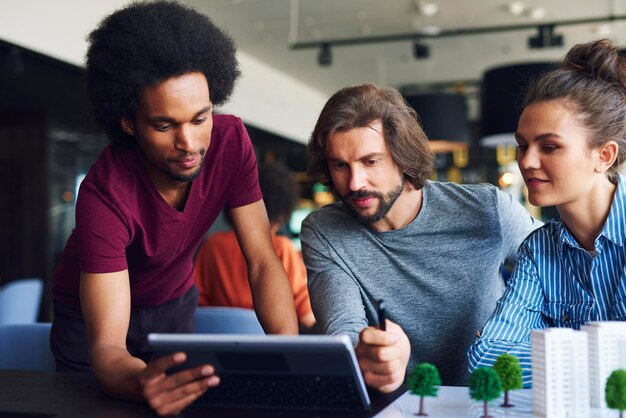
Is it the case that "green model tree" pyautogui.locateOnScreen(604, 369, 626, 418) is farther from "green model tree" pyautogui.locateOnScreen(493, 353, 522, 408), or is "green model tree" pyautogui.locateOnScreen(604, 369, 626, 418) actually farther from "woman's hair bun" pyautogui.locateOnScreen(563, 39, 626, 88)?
"woman's hair bun" pyautogui.locateOnScreen(563, 39, 626, 88)

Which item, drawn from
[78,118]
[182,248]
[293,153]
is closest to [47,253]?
[78,118]

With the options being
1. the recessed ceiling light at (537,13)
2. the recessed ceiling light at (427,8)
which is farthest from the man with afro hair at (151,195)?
the recessed ceiling light at (537,13)

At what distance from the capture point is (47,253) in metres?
7.60

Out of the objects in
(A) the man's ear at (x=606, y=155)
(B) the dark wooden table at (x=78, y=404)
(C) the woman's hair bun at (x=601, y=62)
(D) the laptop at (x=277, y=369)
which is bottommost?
(B) the dark wooden table at (x=78, y=404)

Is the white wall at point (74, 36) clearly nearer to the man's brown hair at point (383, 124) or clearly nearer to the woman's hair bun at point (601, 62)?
the man's brown hair at point (383, 124)

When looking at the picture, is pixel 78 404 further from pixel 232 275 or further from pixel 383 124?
pixel 232 275

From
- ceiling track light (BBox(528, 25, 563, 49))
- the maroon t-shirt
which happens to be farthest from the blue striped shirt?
ceiling track light (BBox(528, 25, 563, 49))

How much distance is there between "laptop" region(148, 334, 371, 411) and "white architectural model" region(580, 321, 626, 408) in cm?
36

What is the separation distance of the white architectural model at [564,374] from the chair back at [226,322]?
1342mm

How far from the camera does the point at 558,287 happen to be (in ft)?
5.41

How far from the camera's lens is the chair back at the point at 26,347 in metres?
2.02

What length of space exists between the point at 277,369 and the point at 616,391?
1.67ft

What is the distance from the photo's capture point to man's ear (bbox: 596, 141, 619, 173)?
1.61 metres

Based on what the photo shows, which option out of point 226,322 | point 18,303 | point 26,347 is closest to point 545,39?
point 18,303
